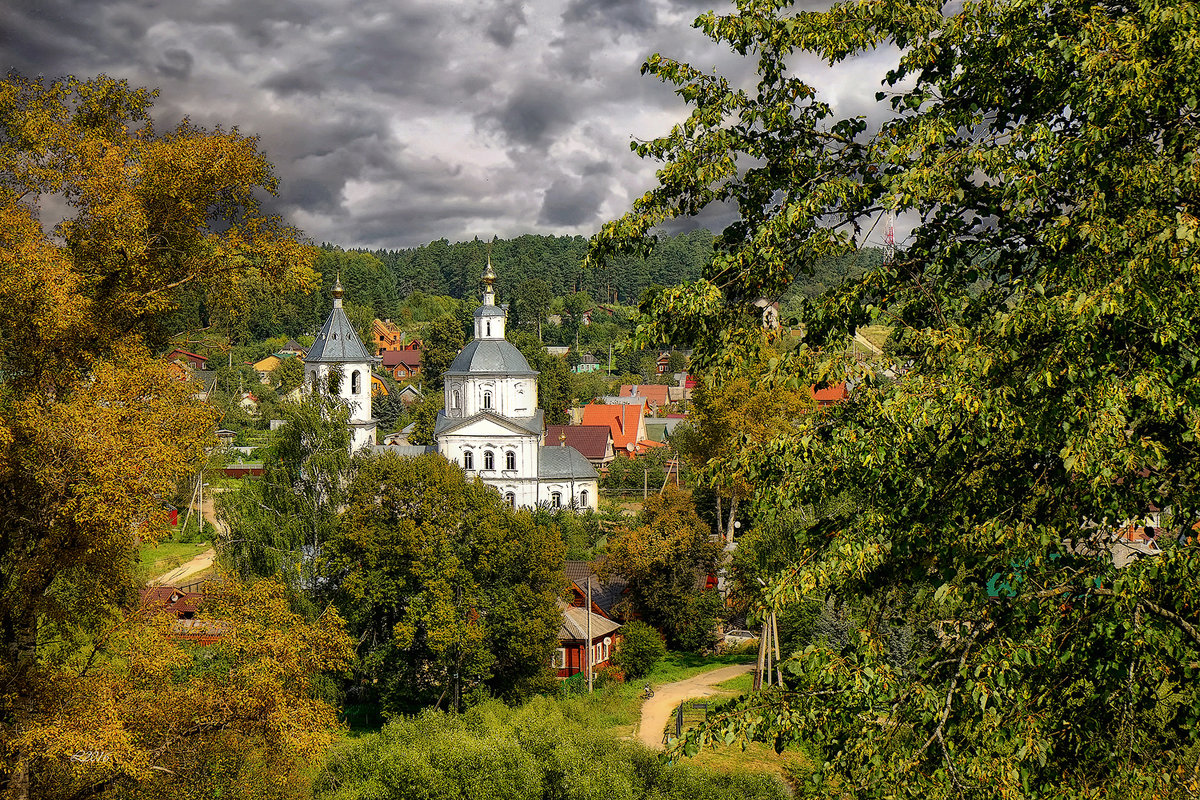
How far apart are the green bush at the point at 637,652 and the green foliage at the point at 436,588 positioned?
3.41 m

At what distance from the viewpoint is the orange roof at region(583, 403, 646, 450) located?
63.2 m

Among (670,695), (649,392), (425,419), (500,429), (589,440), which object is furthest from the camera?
(649,392)

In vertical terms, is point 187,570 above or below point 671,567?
below

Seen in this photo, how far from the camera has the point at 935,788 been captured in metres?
4.63

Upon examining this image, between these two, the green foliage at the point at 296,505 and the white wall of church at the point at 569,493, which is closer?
the green foliage at the point at 296,505

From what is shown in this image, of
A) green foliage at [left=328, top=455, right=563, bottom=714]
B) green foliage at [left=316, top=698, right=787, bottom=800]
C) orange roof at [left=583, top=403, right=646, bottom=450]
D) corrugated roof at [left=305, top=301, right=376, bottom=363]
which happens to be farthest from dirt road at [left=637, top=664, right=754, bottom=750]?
orange roof at [left=583, top=403, right=646, bottom=450]

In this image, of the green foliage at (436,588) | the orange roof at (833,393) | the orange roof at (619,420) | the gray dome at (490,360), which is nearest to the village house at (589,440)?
the orange roof at (619,420)

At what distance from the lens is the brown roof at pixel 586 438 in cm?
5605

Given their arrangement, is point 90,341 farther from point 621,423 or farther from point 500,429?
point 621,423

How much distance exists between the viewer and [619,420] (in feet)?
209

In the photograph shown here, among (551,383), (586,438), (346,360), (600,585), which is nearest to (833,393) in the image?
(586,438)

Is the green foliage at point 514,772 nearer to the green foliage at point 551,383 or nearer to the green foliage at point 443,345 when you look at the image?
the green foliage at point 551,383

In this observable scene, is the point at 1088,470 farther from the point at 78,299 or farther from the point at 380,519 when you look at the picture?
the point at 380,519

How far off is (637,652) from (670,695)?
6.09 feet
